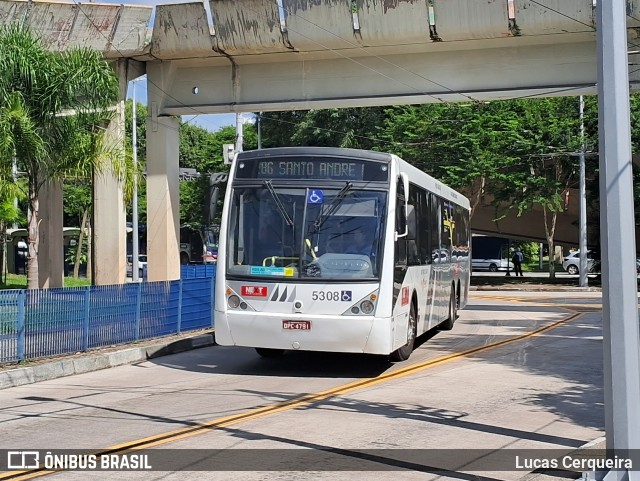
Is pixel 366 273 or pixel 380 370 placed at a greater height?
pixel 366 273

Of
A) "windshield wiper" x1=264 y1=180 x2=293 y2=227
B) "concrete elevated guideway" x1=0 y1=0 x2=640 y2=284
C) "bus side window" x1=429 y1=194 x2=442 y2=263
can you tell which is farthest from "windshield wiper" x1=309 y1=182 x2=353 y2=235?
"concrete elevated guideway" x1=0 y1=0 x2=640 y2=284

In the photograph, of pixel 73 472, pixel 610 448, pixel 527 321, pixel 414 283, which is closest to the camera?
pixel 610 448

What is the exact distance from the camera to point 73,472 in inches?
295

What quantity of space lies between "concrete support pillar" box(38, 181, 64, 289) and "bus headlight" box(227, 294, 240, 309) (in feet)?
46.9

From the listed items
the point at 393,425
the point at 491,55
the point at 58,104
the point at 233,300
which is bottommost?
the point at 393,425

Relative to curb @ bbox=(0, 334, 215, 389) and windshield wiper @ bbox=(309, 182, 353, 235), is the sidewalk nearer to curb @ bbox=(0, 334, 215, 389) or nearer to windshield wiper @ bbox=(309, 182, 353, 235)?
curb @ bbox=(0, 334, 215, 389)

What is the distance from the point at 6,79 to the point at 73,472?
10578 mm

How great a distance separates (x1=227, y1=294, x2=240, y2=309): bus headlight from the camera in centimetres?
1334

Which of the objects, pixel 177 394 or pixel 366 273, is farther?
pixel 366 273

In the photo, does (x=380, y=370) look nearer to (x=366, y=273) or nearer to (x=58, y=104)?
(x=366, y=273)

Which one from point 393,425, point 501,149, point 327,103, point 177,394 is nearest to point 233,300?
point 177,394

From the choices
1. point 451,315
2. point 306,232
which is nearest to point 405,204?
point 306,232

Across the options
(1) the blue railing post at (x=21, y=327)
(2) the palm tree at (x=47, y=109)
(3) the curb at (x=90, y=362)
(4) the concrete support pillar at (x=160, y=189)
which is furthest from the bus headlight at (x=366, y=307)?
(4) the concrete support pillar at (x=160, y=189)

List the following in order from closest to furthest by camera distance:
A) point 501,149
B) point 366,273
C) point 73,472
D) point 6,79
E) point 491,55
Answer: point 73,472
point 366,273
point 6,79
point 491,55
point 501,149
